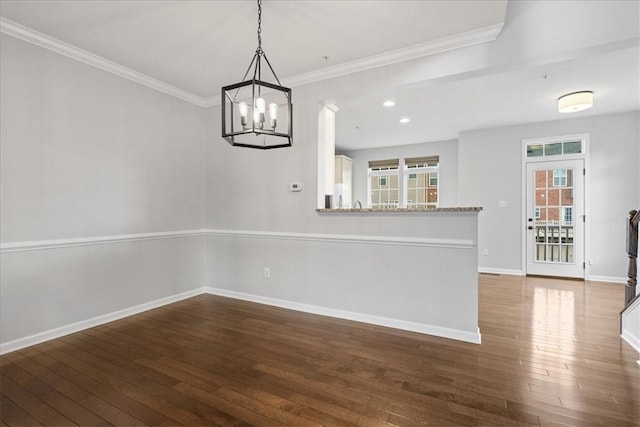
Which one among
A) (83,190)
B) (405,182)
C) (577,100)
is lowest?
(83,190)

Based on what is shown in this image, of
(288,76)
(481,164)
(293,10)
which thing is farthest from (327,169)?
(481,164)

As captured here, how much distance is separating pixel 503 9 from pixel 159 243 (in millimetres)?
4095

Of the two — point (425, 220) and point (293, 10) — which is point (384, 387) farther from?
point (293, 10)

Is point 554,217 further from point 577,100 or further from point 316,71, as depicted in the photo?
point 316,71

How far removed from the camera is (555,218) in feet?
17.5

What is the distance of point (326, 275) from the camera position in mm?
3389

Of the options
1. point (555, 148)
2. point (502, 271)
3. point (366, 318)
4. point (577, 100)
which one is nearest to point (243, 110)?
point (366, 318)

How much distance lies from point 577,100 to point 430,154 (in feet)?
10.3

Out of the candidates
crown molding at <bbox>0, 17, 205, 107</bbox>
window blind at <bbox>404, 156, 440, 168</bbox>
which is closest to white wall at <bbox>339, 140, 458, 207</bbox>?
window blind at <bbox>404, 156, 440, 168</bbox>

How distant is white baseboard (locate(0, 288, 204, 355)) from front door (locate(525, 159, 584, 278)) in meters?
5.84

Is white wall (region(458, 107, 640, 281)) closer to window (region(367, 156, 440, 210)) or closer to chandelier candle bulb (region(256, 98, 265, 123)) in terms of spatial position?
window (region(367, 156, 440, 210))

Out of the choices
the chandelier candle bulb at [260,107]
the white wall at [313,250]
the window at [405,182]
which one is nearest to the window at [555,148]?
the window at [405,182]

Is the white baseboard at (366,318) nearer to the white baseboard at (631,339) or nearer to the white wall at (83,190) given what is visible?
the white wall at (83,190)

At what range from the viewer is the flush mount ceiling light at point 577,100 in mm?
3881
